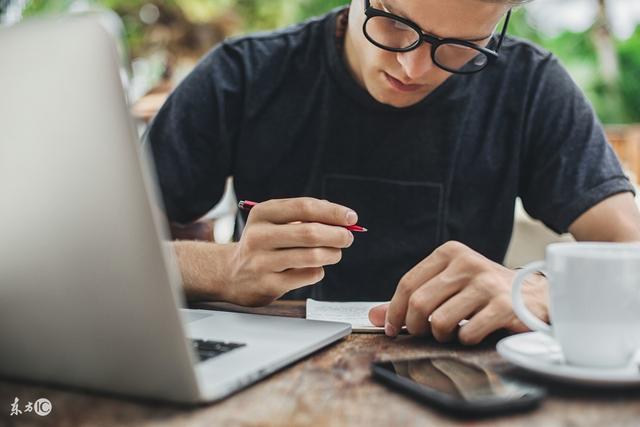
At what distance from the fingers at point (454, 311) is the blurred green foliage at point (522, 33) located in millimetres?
5325

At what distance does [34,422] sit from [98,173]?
207mm

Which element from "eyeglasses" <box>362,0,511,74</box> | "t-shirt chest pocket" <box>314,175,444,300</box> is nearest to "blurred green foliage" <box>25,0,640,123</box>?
"t-shirt chest pocket" <box>314,175,444,300</box>

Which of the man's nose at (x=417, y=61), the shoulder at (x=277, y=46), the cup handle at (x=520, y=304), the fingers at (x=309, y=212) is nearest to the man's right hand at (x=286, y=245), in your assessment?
the fingers at (x=309, y=212)

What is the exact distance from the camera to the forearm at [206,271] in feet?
3.28

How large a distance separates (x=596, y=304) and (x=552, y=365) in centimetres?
6

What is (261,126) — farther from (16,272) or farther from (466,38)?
(16,272)

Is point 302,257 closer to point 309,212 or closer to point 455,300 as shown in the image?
point 309,212

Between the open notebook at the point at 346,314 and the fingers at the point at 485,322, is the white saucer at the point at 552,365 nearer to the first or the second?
the fingers at the point at 485,322

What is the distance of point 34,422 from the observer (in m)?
Answer: 0.54

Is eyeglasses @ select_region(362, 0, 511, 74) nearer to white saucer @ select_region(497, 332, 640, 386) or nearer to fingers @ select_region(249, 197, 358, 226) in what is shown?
fingers @ select_region(249, 197, 358, 226)

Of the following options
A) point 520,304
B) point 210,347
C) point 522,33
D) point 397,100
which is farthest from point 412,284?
point 522,33

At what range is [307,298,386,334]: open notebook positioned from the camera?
85 cm

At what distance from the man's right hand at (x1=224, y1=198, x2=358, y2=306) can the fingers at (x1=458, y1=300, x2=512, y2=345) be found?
192 mm

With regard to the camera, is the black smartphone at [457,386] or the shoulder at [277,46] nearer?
the black smartphone at [457,386]
